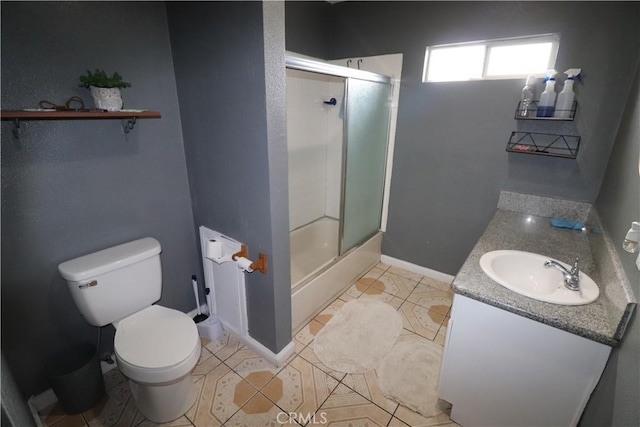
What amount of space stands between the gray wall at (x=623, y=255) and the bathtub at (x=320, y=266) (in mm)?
1497

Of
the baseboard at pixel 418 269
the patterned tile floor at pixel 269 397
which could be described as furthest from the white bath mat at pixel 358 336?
the baseboard at pixel 418 269

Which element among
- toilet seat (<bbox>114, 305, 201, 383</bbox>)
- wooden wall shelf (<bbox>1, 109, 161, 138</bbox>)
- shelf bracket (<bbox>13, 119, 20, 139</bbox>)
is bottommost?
toilet seat (<bbox>114, 305, 201, 383</bbox>)

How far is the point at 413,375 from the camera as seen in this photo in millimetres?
1776

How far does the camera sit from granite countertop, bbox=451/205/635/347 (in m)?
1.03

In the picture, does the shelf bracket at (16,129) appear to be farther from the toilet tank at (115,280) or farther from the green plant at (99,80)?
the toilet tank at (115,280)

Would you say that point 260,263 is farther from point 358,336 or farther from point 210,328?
point 358,336

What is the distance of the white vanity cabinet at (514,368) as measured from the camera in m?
1.09

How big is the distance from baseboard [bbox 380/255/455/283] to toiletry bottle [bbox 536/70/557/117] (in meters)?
1.48

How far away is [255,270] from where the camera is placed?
5.51 ft

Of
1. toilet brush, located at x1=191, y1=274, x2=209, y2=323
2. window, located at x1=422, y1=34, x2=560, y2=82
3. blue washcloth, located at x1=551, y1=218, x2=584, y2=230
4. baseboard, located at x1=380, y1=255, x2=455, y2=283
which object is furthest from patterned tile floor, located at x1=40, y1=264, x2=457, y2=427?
window, located at x1=422, y1=34, x2=560, y2=82

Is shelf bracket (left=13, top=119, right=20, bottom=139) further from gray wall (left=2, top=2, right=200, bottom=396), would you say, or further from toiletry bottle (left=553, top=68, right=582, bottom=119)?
toiletry bottle (left=553, top=68, right=582, bottom=119)

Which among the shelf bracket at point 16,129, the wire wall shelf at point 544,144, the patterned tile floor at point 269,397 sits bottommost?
the patterned tile floor at point 269,397

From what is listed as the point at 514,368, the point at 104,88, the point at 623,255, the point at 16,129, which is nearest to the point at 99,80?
the point at 104,88

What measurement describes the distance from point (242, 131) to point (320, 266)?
130 cm
